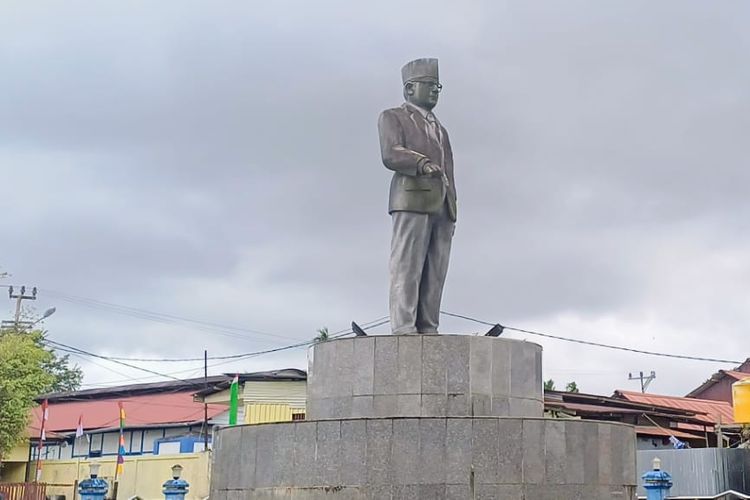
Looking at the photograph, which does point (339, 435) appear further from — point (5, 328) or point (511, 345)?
point (5, 328)

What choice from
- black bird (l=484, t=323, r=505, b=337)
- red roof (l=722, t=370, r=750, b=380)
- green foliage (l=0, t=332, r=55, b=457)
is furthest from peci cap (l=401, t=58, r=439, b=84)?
red roof (l=722, t=370, r=750, b=380)

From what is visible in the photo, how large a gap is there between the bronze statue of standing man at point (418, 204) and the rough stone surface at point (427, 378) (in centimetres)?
73

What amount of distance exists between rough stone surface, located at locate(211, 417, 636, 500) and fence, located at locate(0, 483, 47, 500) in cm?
1594

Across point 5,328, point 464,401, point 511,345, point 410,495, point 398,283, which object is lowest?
point 410,495

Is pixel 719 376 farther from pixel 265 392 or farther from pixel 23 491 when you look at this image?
pixel 23 491

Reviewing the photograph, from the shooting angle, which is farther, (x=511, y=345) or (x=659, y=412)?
(x=659, y=412)

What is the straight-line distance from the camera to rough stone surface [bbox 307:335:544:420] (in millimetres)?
10172

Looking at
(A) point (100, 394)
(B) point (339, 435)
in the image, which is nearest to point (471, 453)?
(B) point (339, 435)

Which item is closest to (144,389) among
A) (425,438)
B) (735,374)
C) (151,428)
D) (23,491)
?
(151,428)

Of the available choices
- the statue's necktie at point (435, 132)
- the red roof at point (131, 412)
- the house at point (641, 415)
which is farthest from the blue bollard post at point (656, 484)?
the red roof at point (131, 412)

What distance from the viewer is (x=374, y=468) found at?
9195 mm

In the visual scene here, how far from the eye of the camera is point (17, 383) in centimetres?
2639

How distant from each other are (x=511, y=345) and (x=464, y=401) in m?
0.89

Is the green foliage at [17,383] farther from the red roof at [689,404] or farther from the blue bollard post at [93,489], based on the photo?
the red roof at [689,404]
